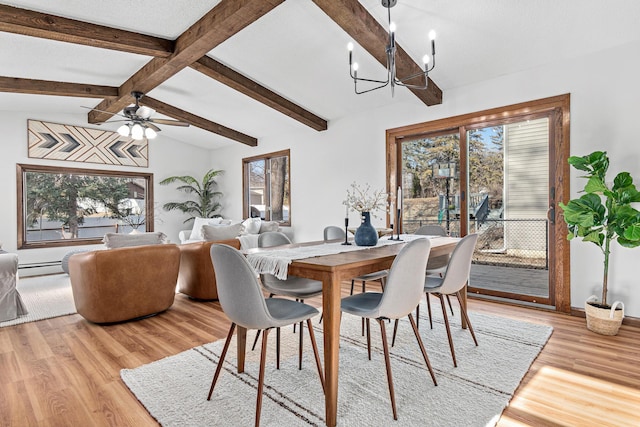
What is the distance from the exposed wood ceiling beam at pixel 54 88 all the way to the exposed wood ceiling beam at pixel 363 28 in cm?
381

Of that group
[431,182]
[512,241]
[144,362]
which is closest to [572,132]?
[512,241]

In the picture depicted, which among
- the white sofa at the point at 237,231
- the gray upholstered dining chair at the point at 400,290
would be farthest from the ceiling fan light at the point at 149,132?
the gray upholstered dining chair at the point at 400,290

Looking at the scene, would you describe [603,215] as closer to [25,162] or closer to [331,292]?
[331,292]

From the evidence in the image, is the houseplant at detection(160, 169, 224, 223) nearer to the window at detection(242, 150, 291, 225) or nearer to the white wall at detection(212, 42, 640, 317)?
the window at detection(242, 150, 291, 225)

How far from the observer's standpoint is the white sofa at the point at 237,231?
13.4 feet

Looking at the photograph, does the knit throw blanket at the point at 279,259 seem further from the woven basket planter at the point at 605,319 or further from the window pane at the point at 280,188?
the window pane at the point at 280,188

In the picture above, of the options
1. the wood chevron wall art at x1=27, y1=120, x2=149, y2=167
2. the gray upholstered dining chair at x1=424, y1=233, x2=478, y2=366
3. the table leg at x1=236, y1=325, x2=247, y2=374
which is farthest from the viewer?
the wood chevron wall art at x1=27, y1=120, x2=149, y2=167

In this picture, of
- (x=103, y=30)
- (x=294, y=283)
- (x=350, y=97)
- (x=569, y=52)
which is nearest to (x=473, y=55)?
(x=569, y=52)

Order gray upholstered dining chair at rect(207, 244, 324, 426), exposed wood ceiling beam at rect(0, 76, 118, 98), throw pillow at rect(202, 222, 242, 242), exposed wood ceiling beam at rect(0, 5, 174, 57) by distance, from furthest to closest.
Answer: exposed wood ceiling beam at rect(0, 76, 118, 98) < throw pillow at rect(202, 222, 242, 242) < exposed wood ceiling beam at rect(0, 5, 174, 57) < gray upholstered dining chair at rect(207, 244, 324, 426)

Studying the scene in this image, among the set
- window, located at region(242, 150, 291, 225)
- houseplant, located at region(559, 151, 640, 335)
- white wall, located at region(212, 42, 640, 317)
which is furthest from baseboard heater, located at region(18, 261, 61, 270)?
houseplant, located at region(559, 151, 640, 335)

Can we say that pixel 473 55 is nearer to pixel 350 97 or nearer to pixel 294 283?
pixel 350 97

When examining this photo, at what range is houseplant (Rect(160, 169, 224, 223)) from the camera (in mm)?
7660

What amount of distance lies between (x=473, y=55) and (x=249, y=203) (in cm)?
512

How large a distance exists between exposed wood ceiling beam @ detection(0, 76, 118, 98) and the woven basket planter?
629 cm
